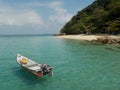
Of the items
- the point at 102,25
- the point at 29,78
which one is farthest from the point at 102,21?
the point at 29,78

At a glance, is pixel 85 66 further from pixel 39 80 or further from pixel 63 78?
pixel 39 80

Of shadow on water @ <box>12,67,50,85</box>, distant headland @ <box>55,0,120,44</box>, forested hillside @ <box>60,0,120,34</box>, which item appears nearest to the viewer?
shadow on water @ <box>12,67,50,85</box>

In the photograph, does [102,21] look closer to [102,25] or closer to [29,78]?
[102,25]

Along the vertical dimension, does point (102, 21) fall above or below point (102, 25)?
above

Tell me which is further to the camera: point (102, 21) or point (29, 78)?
point (102, 21)

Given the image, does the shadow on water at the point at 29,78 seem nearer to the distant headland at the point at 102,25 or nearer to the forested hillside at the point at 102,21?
the distant headland at the point at 102,25

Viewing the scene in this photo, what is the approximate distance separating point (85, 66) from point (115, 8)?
5289 cm

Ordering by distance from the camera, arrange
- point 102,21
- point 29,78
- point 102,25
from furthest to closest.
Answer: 1. point 102,25
2. point 102,21
3. point 29,78

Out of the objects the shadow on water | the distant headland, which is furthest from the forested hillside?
the shadow on water

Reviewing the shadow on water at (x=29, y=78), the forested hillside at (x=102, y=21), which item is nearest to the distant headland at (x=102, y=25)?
the forested hillside at (x=102, y=21)

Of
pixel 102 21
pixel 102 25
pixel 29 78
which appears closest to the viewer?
pixel 29 78

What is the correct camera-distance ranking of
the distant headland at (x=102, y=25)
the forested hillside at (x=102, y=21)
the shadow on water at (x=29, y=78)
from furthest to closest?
the forested hillside at (x=102, y=21) < the distant headland at (x=102, y=25) < the shadow on water at (x=29, y=78)

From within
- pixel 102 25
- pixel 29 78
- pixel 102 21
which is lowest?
pixel 29 78

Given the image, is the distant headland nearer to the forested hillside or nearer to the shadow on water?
the forested hillside
